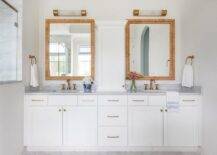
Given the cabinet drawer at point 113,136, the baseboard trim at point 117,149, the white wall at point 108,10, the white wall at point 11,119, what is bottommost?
the baseboard trim at point 117,149

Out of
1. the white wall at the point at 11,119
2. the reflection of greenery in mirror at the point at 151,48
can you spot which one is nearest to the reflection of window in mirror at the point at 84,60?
the reflection of greenery in mirror at the point at 151,48

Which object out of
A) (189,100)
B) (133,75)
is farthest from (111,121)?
(189,100)

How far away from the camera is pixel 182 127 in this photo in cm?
379

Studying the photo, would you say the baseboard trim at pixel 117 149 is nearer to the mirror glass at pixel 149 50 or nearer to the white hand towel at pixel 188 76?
the white hand towel at pixel 188 76

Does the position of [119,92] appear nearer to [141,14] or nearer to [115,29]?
[115,29]

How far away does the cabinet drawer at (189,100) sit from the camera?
149 inches

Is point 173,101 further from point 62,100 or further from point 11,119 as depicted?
point 11,119

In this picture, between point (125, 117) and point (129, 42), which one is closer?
point (125, 117)

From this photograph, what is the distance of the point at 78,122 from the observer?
3.79 m

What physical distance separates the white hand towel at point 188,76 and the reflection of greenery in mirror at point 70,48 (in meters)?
1.50

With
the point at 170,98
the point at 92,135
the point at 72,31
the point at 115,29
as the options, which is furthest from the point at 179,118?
the point at 72,31

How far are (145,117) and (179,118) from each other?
50 cm

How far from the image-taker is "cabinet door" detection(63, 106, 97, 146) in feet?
12.4

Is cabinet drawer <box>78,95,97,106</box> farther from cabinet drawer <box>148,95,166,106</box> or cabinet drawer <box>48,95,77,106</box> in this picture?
cabinet drawer <box>148,95,166,106</box>
